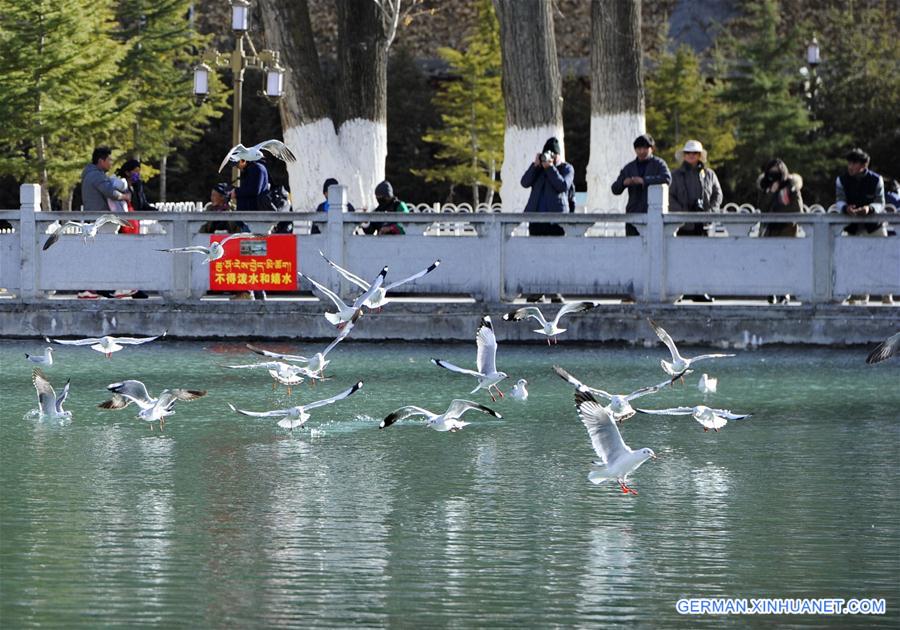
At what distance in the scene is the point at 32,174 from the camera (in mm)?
40625

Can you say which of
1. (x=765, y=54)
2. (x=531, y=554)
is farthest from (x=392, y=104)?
(x=531, y=554)

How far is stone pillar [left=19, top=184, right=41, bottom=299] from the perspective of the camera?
67.1 feet

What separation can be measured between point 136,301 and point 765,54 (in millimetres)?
28945

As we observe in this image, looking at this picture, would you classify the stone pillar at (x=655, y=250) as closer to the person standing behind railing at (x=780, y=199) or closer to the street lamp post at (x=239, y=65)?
the person standing behind railing at (x=780, y=199)

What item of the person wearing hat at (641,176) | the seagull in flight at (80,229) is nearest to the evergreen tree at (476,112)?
the person wearing hat at (641,176)

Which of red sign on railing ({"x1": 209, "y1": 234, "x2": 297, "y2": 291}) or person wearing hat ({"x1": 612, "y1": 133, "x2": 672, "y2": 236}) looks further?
red sign on railing ({"x1": 209, "y1": 234, "x2": 297, "y2": 291})

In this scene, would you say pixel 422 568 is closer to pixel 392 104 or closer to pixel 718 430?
pixel 718 430

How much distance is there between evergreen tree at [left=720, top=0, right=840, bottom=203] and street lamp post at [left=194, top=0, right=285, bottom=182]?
1691 centimetres

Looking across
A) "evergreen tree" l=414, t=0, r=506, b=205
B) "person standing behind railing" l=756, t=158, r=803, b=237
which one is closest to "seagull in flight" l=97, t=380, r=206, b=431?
"person standing behind railing" l=756, t=158, r=803, b=237

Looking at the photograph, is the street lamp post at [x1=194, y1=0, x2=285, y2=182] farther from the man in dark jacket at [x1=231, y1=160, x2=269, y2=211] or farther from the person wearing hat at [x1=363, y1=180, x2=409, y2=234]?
the person wearing hat at [x1=363, y1=180, x2=409, y2=234]

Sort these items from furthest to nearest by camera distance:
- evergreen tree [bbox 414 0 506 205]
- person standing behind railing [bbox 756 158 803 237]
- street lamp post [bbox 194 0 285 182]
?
evergreen tree [bbox 414 0 506 205], street lamp post [bbox 194 0 285 182], person standing behind railing [bbox 756 158 803 237]

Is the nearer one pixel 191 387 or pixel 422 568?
pixel 422 568

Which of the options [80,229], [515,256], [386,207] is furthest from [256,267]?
[515,256]

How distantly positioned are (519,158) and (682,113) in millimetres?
23301
